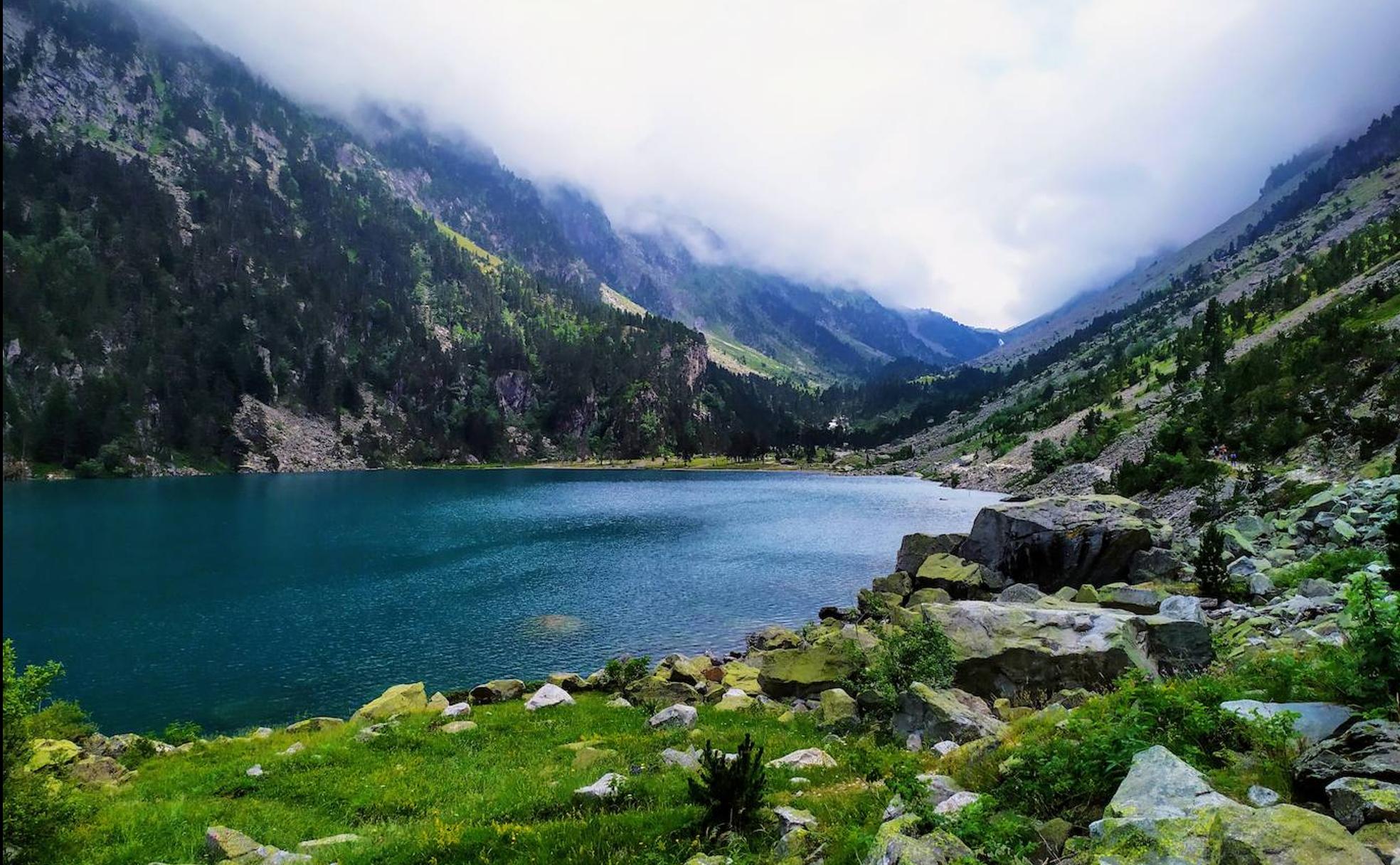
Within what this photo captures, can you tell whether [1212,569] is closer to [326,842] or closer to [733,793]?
[733,793]

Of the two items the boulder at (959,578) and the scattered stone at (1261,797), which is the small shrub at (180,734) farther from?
the boulder at (959,578)

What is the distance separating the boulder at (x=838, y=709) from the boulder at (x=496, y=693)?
15.8m

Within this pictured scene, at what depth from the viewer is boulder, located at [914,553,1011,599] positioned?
48031mm

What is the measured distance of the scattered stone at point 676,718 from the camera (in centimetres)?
2373

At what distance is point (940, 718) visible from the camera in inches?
763

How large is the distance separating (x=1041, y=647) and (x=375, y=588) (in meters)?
53.2

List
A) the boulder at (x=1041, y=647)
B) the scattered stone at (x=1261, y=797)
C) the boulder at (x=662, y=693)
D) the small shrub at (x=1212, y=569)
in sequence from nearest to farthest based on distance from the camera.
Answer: the scattered stone at (x=1261, y=797) < the boulder at (x=1041, y=647) < the small shrub at (x=1212, y=569) < the boulder at (x=662, y=693)

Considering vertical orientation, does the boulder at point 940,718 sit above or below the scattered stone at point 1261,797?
below

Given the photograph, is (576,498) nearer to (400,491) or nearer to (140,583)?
(400,491)

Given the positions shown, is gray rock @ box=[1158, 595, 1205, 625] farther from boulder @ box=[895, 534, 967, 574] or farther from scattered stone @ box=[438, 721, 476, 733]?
boulder @ box=[895, 534, 967, 574]

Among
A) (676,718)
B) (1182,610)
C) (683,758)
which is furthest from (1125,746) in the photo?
(1182,610)

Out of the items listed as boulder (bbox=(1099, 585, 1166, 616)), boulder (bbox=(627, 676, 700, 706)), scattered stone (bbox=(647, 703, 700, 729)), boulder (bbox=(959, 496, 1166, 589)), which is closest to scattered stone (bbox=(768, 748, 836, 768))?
scattered stone (bbox=(647, 703, 700, 729))

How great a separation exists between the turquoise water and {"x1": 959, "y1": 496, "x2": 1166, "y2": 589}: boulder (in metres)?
13.5

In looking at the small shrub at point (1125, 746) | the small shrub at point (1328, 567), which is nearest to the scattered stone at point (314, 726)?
the small shrub at point (1125, 746)
